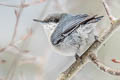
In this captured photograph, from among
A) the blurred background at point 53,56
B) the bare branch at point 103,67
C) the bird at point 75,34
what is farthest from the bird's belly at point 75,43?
the blurred background at point 53,56

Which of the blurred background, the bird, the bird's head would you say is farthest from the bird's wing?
the blurred background

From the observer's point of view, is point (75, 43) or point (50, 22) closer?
point (75, 43)

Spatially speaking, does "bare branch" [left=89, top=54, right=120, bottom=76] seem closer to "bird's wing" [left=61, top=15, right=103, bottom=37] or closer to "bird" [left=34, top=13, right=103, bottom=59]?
"bird" [left=34, top=13, right=103, bottom=59]

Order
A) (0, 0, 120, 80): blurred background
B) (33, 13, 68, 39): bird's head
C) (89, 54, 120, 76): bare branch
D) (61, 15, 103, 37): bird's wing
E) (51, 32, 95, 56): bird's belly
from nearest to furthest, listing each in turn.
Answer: (89, 54, 120, 76): bare branch, (61, 15, 103, 37): bird's wing, (51, 32, 95, 56): bird's belly, (33, 13, 68, 39): bird's head, (0, 0, 120, 80): blurred background

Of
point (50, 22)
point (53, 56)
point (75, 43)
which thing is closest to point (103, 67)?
point (75, 43)

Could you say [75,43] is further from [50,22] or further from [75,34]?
[50,22]

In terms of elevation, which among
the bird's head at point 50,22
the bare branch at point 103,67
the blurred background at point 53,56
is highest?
the bare branch at point 103,67

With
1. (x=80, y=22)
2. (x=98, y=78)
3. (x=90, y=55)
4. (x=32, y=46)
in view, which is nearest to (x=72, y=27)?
(x=80, y=22)

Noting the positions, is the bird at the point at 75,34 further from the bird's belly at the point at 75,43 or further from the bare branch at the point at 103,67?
the bare branch at the point at 103,67
